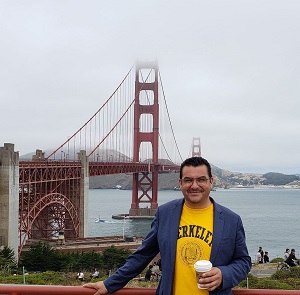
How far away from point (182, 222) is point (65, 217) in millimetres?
29718

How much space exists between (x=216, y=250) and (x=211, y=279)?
0.17 meters

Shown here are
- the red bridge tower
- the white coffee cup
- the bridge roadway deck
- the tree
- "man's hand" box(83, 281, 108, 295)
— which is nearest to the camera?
the white coffee cup

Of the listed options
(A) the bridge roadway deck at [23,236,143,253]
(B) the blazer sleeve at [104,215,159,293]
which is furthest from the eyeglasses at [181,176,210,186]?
(A) the bridge roadway deck at [23,236,143,253]

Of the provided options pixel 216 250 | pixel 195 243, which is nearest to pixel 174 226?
pixel 195 243

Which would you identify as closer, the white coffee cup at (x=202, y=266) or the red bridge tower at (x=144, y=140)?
the white coffee cup at (x=202, y=266)

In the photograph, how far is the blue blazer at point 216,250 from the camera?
8.27 ft

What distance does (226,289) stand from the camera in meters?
2.50

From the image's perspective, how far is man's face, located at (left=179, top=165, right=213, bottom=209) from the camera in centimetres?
263

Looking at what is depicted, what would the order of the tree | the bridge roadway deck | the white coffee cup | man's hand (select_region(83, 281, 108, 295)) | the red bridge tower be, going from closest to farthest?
the white coffee cup → man's hand (select_region(83, 281, 108, 295)) → the tree → the bridge roadway deck → the red bridge tower

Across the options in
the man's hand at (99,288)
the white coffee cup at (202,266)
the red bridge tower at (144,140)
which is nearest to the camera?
the white coffee cup at (202,266)

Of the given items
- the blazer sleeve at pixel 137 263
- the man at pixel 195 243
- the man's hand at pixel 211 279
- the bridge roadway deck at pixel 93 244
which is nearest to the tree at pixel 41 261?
the bridge roadway deck at pixel 93 244

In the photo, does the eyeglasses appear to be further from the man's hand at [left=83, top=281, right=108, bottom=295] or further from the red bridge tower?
the red bridge tower

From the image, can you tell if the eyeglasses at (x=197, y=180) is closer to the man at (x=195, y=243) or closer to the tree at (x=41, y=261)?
the man at (x=195, y=243)

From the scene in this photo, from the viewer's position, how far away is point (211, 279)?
240 centimetres
